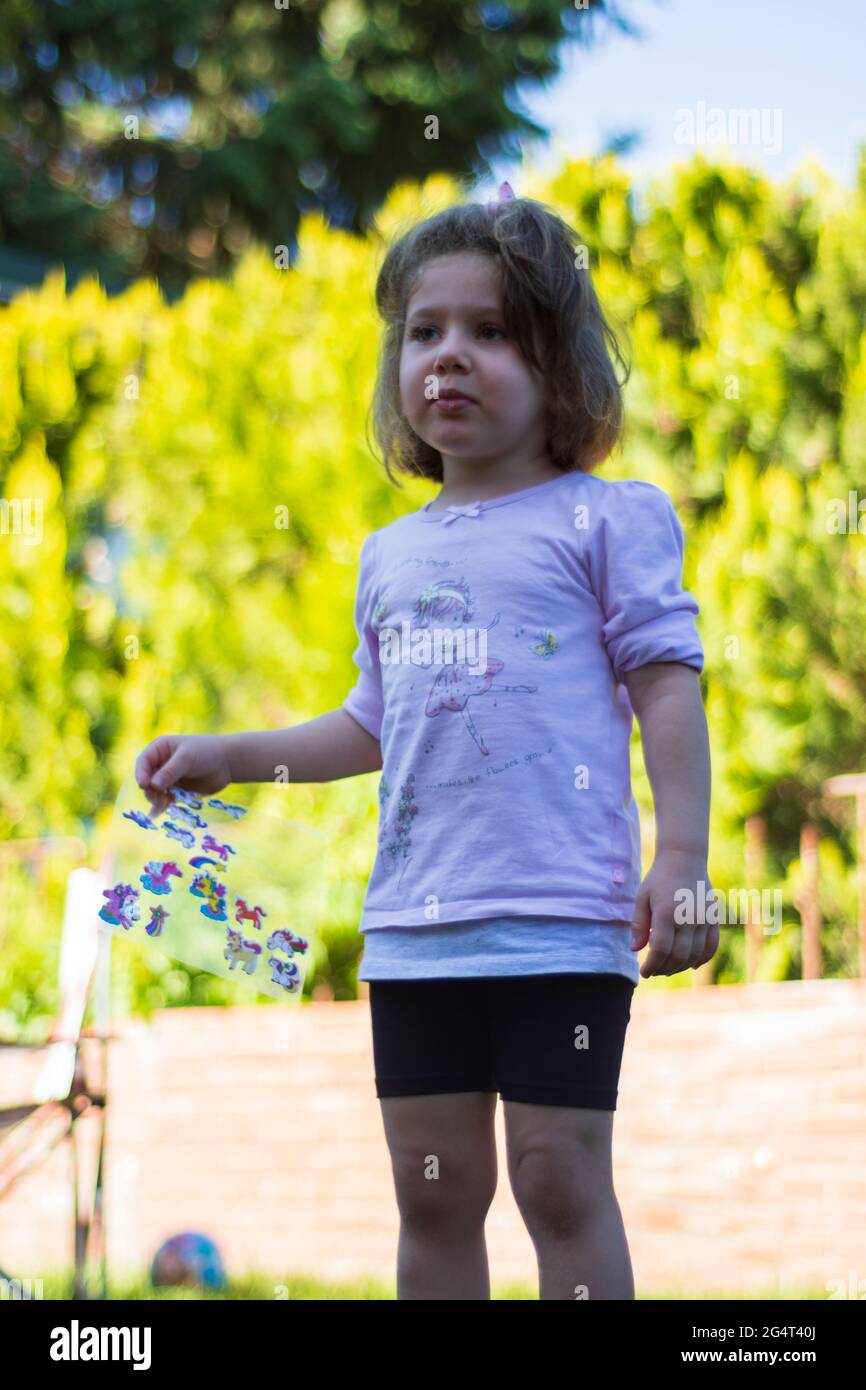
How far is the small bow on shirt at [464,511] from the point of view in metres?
1.79

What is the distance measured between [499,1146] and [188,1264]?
0.89 m

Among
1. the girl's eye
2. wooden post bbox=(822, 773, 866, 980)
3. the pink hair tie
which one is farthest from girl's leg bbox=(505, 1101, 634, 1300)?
wooden post bbox=(822, 773, 866, 980)

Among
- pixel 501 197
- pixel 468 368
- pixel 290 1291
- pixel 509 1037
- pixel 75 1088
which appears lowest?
pixel 290 1291

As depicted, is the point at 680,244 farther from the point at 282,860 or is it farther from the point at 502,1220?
the point at 502,1220

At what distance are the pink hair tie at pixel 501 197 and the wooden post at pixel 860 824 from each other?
2.63 meters

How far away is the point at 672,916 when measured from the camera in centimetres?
154

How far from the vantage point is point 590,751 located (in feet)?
5.45

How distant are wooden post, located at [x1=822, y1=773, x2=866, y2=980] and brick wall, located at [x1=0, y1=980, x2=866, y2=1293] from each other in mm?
593

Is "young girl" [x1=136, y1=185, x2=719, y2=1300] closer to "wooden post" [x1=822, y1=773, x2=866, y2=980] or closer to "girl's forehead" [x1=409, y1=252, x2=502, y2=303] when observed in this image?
"girl's forehead" [x1=409, y1=252, x2=502, y2=303]

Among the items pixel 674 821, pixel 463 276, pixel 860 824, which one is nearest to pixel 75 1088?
pixel 674 821

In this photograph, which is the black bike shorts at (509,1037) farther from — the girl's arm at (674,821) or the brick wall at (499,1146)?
the brick wall at (499,1146)

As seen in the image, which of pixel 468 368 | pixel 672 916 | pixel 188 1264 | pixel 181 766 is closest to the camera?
pixel 672 916

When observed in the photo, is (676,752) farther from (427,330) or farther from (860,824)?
(860,824)
